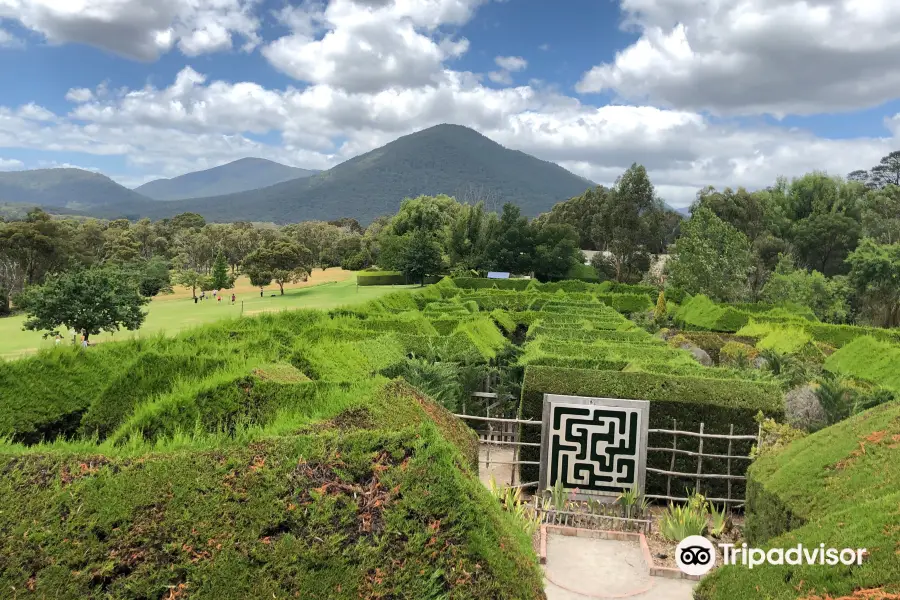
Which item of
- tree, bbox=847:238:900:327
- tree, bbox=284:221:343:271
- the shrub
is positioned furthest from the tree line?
tree, bbox=284:221:343:271

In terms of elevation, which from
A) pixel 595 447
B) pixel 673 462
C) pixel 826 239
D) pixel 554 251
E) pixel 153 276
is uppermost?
pixel 826 239

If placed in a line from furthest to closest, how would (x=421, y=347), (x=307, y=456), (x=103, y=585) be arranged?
1. (x=421, y=347)
2. (x=307, y=456)
3. (x=103, y=585)

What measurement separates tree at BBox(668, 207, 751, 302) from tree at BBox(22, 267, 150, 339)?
119ft

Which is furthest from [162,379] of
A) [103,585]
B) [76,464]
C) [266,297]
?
[266,297]

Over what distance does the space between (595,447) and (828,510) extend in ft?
14.1

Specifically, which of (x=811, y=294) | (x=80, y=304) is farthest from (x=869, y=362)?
(x=80, y=304)

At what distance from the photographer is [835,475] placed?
19.1 feet

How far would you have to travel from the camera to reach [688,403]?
9672 mm

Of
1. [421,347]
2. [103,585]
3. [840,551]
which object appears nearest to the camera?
[103,585]

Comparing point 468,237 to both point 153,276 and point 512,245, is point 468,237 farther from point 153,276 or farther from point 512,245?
point 153,276

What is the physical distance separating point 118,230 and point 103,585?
88.6 meters

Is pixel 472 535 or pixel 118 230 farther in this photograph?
pixel 118 230

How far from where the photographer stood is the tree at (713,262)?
134 feet

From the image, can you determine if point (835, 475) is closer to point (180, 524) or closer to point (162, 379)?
point (180, 524)
